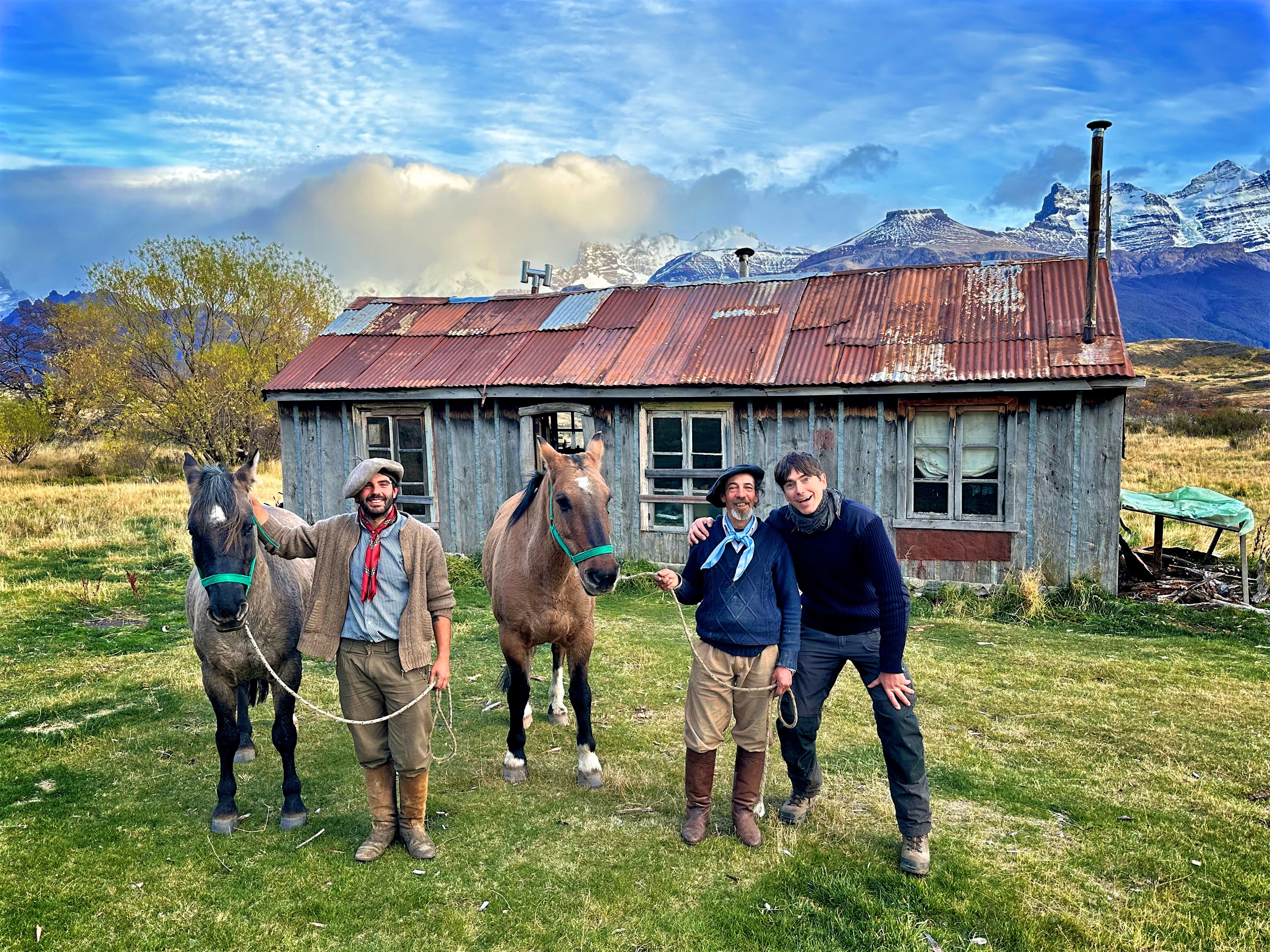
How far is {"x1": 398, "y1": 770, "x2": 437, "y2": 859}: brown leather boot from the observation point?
4.11 m

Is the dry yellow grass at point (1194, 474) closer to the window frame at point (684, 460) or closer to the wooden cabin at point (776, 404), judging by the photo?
the wooden cabin at point (776, 404)

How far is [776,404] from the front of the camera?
35.0 feet

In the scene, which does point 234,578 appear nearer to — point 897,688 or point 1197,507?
point 897,688

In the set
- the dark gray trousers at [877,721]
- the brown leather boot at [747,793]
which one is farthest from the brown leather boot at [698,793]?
the dark gray trousers at [877,721]

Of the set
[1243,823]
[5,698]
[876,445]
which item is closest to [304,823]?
[5,698]

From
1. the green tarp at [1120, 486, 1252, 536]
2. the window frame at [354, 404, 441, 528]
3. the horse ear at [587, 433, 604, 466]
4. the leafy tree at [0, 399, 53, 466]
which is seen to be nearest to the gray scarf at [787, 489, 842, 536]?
the horse ear at [587, 433, 604, 466]

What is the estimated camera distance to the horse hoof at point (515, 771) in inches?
200

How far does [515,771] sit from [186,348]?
2434 cm

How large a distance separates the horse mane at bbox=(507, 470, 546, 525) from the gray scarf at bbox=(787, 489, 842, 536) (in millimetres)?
1751

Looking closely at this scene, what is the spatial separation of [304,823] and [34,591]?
860cm

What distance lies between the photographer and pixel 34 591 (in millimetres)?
10188

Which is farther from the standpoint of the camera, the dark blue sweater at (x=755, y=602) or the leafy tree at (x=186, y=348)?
the leafy tree at (x=186, y=348)

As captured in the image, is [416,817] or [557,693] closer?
[416,817]

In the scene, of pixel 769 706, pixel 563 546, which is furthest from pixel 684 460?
pixel 769 706
